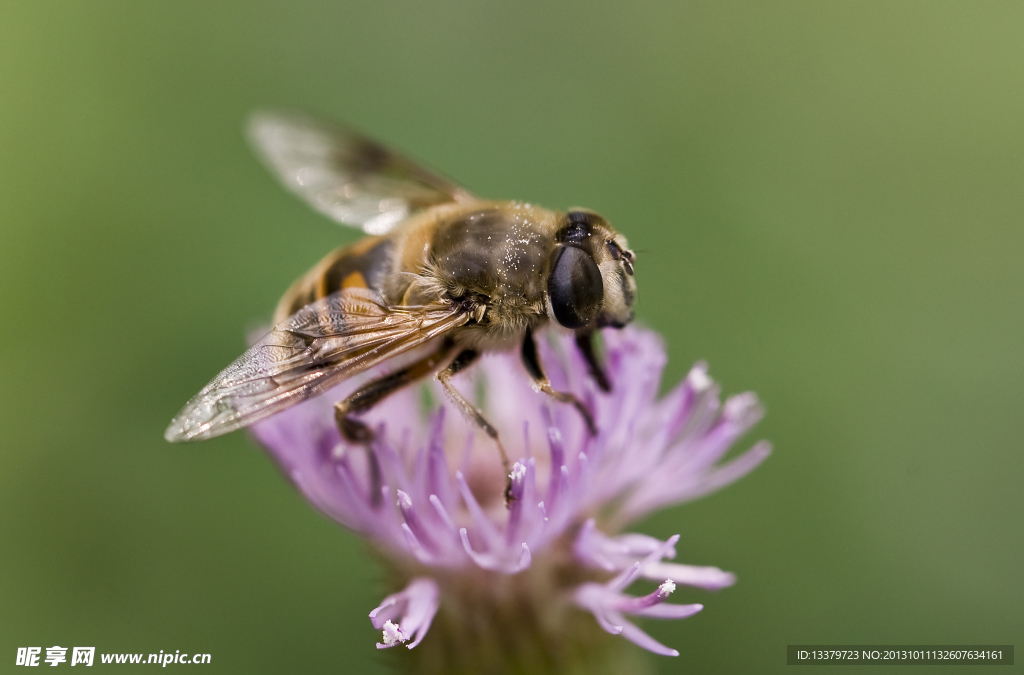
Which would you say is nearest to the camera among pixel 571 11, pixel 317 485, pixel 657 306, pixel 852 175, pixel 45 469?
pixel 317 485

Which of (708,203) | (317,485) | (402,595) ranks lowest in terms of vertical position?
(402,595)

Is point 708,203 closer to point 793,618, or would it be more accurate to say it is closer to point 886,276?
point 886,276

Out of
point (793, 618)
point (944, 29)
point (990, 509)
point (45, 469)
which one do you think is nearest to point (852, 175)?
point (944, 29)

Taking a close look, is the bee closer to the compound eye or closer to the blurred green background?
the compound eye

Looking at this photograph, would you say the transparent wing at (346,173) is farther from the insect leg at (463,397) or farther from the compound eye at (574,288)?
the compound eye at (574,288)

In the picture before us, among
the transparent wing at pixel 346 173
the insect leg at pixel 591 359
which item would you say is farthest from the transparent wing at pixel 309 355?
the transparent wing at pixel 346 173

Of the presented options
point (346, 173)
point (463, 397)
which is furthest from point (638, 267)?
point (463, 397)

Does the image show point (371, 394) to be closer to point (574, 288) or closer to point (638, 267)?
point (574, 288)
